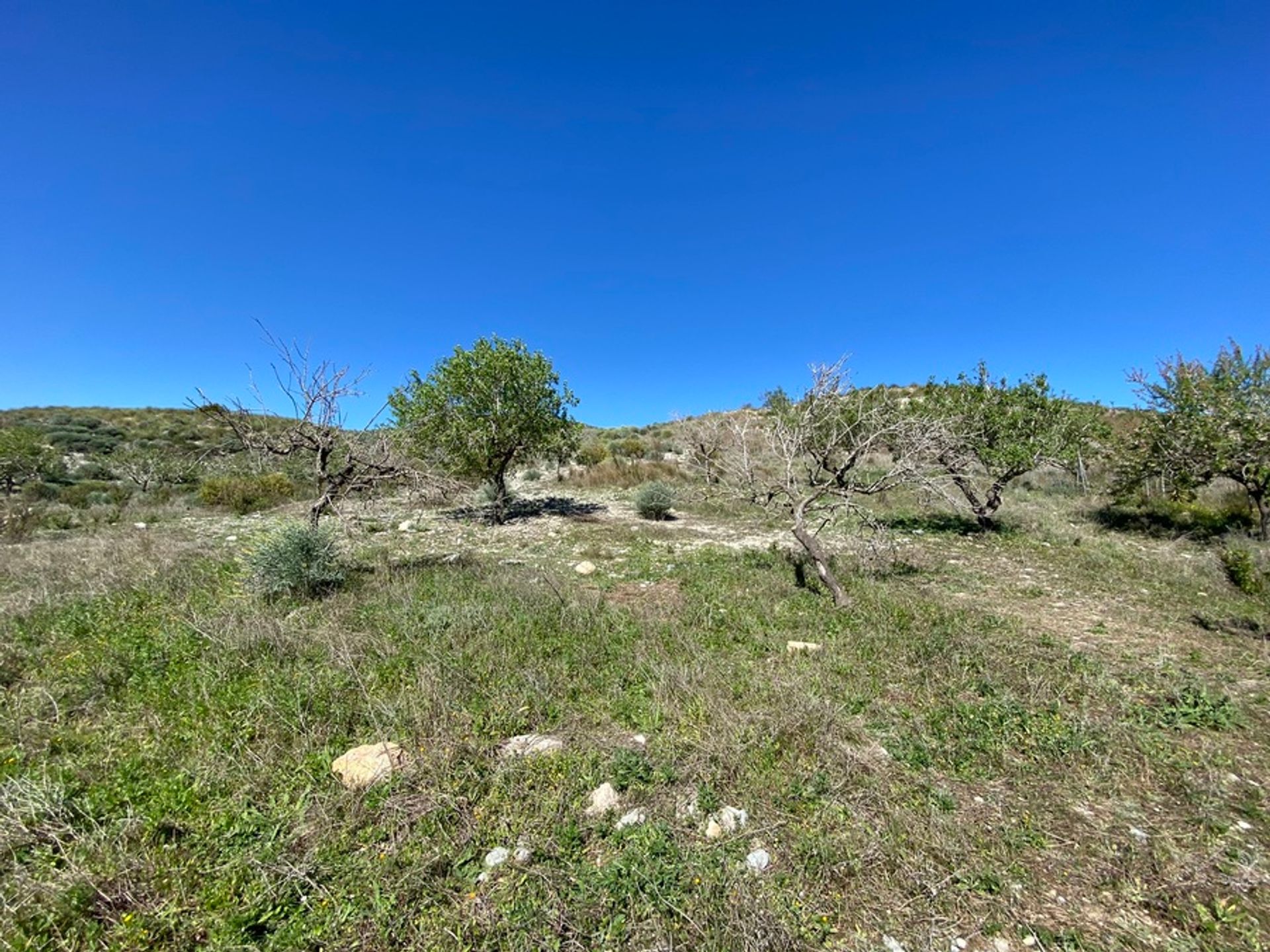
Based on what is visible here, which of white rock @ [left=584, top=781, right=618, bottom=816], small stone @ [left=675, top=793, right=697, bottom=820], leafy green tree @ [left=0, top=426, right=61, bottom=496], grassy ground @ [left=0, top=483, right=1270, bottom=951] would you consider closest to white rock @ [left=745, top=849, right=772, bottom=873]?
grassy ground @ [left=0, top=483, right=1270, bottom=951]

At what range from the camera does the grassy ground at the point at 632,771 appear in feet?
8.19

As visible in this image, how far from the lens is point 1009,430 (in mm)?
12445

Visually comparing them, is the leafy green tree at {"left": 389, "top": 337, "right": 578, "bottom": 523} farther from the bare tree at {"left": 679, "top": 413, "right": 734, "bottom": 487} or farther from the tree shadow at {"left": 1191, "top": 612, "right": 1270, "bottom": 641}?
the tree shadow at {"left": 1191, "top": 612, "right": 1270, "bottom": 641}

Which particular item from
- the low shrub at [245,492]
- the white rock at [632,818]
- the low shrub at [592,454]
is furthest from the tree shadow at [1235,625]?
the low shrub at [245,492]

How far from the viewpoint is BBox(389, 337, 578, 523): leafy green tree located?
48.4ft

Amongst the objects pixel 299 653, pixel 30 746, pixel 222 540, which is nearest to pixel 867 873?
pixel 299 653

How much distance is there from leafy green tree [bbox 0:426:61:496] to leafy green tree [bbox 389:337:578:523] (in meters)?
16.1

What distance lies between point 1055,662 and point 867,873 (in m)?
4.11

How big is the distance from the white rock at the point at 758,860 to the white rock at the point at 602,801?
0.90 metres

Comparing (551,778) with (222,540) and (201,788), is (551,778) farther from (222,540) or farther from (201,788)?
(222,540)

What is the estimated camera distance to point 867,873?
9.00 feet

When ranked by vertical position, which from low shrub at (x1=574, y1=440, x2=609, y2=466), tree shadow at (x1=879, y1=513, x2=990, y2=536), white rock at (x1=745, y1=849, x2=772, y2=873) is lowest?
white rock at (x1=745, y1=849, x2=772, y2=873)

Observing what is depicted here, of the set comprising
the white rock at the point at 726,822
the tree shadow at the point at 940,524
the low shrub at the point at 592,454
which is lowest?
the white rock at the point at 726,822

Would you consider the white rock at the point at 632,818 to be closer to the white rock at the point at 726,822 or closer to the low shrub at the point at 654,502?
the white rock at the point at 726,822
